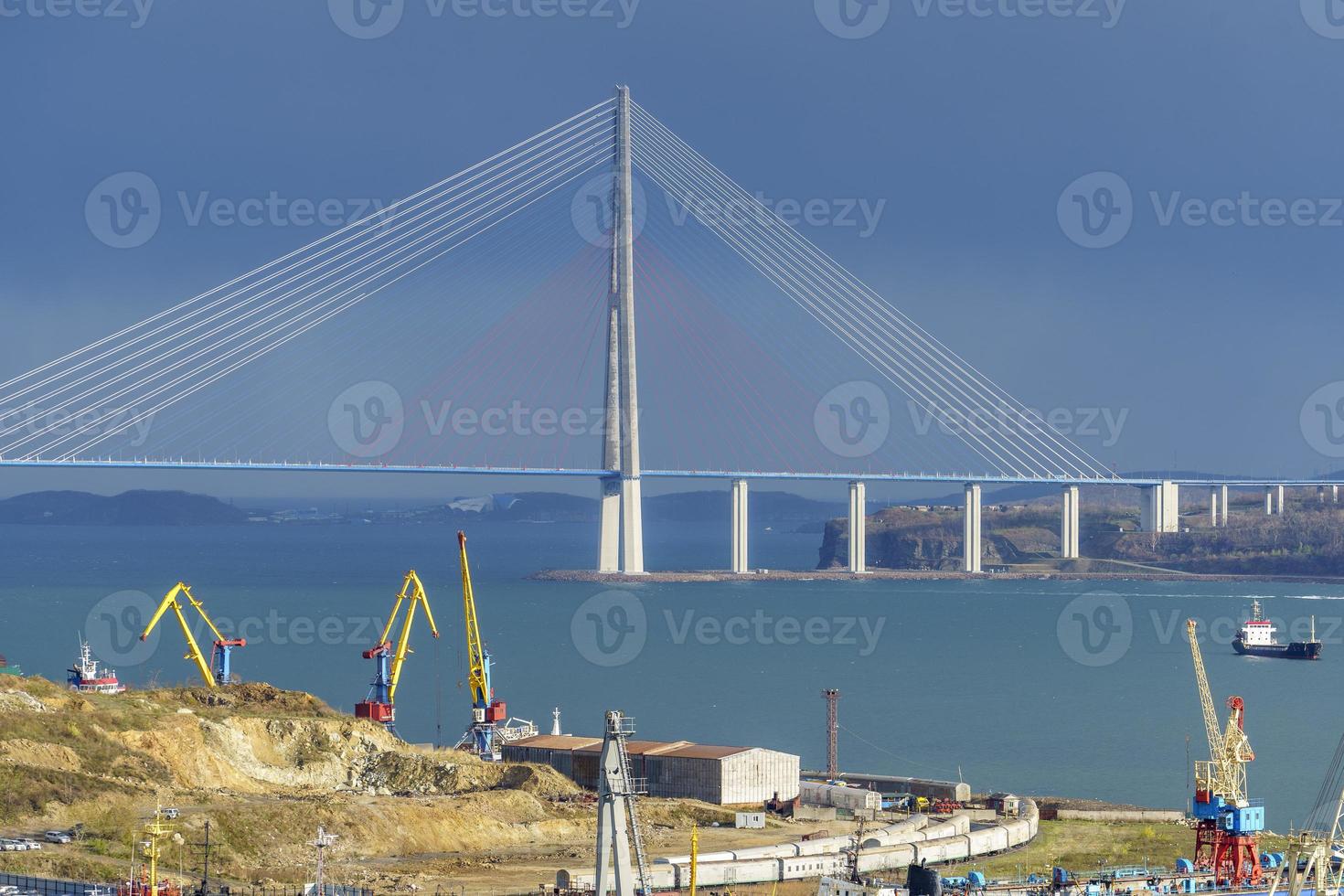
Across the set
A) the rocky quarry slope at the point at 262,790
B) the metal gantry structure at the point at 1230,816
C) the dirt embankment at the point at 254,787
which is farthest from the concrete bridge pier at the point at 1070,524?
the metal gantry structure at the point at 1230,816

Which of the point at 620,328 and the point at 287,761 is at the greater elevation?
the point at 620,328

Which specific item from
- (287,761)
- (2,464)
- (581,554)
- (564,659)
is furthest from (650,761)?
(581,554)

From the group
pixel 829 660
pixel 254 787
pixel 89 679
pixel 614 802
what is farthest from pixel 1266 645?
pixel 614 802

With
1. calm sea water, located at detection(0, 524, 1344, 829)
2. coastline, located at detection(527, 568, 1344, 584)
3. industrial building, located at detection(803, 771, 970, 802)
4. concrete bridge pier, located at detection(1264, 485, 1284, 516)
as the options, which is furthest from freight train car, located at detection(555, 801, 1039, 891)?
concrete bridge pier, located at detection(1264, 485, 1284, 516)

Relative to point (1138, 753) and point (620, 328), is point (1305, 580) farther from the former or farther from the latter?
point (1138, 753)

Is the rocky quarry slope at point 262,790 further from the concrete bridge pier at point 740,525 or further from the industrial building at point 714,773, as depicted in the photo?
the concrete bridge pier at point 740,525

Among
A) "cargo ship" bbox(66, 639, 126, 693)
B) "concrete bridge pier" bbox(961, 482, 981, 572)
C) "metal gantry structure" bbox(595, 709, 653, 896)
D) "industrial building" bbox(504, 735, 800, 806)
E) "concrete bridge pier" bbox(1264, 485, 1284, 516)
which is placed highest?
"concrete bridge pier" bbox(1264, 485, 1284, 516)

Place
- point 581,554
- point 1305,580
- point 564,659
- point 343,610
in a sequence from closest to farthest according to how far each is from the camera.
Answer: point 564,659
point 343,610
point 1305,580
point 581,554

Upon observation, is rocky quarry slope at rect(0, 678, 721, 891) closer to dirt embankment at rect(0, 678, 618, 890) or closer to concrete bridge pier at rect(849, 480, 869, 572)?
dirt embankment at rect(0, 678, 618, 890)
